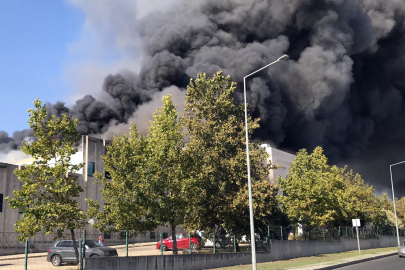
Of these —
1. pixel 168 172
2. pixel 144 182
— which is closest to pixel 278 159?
pixel 168 172

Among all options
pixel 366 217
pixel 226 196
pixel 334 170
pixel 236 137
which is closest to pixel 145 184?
pixel 226 196

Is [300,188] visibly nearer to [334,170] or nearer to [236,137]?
[236,137]

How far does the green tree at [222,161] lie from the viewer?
28984 mm

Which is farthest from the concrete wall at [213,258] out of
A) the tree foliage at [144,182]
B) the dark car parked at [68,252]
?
the dark car parked at [68,252]

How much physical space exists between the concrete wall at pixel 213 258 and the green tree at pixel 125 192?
2.22 m

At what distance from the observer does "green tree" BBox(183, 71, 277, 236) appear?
28984 mm

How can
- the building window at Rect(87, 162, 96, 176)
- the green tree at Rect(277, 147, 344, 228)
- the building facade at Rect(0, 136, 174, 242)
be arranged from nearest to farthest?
the building facade at Rect(0, 136, 174, 242) → the green tree at Rect(277, 147, 344, 228) → the building window at Rect(87, 162, 96, 176)

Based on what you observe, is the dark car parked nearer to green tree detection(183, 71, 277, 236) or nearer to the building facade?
green tree detection(183, 71, 277, 236)

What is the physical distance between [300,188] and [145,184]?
21.6 metres

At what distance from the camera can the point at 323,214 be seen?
3859 cm

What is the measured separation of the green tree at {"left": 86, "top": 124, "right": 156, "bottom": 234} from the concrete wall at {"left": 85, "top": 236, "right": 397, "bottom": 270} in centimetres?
222

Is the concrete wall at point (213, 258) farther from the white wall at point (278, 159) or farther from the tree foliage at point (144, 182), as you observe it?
the white wall at point (278, 159)

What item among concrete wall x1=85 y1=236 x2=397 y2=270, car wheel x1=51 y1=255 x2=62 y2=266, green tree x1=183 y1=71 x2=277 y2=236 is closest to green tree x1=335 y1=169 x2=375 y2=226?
concrete wall x1=85 y1=236 x2=397 y2=270

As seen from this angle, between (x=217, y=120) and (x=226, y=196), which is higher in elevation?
(x=217, y=120)
